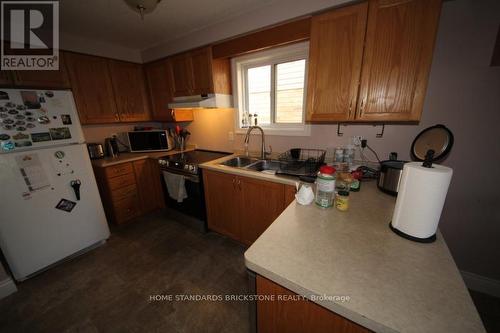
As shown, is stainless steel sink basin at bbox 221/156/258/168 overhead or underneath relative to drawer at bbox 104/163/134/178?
overhead

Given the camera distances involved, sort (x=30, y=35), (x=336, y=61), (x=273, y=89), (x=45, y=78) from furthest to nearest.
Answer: (x=273, y=89) < (x=45, y=78) < (x=30, y=35) < (x=336, y=61)

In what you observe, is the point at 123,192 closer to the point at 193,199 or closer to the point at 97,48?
the point at 193,199

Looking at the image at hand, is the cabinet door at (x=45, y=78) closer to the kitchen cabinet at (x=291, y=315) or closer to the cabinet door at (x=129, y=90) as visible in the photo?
the cabinet door at (x=129, y=90)

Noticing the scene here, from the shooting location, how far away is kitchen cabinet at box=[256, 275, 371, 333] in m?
0.60

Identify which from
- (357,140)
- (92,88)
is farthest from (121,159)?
(357,140)

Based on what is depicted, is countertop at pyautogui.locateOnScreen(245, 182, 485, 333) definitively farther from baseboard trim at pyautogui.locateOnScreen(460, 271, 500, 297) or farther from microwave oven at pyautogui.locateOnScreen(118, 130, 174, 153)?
microwave oven at pyautogui.locateOnScreen(118, 130, 174, 153)

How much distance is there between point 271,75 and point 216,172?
1269 millimetres

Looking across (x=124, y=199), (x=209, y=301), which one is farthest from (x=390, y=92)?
(x=124, y=199)

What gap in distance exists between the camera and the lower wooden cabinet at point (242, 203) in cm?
169

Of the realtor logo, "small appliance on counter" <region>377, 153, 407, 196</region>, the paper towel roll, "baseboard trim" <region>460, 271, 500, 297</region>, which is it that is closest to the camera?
the paper towel roll

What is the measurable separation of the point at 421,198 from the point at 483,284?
1656mm

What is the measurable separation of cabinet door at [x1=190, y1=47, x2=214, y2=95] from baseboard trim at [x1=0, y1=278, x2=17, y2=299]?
2.47 metres

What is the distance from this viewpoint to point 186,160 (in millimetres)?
2338

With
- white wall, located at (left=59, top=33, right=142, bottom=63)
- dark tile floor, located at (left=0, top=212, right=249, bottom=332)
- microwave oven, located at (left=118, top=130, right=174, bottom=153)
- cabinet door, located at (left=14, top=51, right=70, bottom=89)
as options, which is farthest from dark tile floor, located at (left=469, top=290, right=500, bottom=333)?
white wall, located at (left=59, top=33, right=142, bottom=63)
